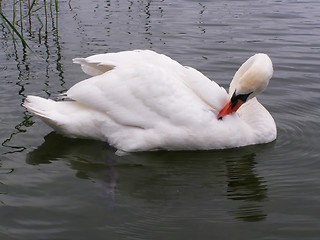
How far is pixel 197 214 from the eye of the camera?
4.34 meters

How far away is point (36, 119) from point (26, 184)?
1707 millimetres

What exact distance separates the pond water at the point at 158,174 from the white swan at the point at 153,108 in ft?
0.61

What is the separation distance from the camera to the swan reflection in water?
4547 mm

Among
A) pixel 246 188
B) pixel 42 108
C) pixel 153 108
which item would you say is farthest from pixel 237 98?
pixel 42 108

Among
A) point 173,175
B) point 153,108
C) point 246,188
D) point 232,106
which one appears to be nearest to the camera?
point 246,188

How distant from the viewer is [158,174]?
5129 mm

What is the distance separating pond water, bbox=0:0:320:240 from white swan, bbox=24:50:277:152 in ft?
0.61

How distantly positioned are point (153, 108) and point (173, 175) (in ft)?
2.49

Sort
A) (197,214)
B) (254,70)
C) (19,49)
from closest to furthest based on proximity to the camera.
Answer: (197,214) < (254,70) < (19,49)

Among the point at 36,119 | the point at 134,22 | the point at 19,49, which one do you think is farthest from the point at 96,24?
the point at 36,119

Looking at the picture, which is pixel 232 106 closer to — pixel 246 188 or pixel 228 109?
pixel 228 109

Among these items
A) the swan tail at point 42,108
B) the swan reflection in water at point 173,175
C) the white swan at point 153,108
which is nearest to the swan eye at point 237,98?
the white swan at point 153,108

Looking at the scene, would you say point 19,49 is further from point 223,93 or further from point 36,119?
point 223,93

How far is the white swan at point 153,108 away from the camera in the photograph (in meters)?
5.39
